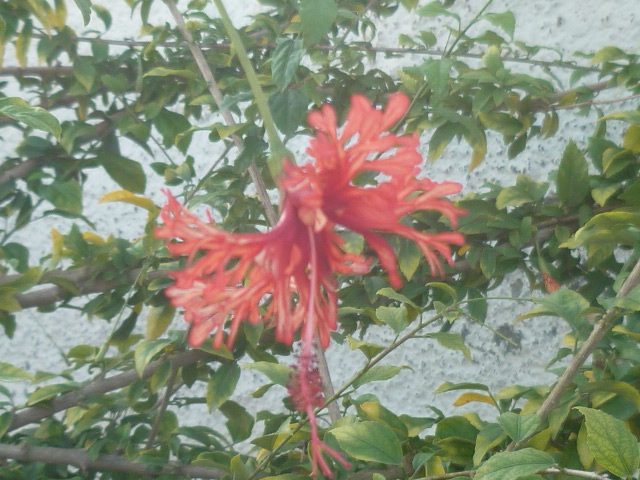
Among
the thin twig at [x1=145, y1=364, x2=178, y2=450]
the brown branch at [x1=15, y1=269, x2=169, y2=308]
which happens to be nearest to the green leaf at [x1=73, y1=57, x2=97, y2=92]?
the brown branch at [x1=15, y1=269, x2=169, y2=308]

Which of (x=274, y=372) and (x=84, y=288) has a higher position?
(x=84, y=288)

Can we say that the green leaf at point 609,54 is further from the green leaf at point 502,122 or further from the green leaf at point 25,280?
the green leaf at point 25,280

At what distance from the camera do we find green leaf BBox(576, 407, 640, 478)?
1.16 ft

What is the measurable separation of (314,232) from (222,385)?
412 millimetres

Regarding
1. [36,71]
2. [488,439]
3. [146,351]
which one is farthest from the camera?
[36,71]

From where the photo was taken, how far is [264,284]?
24cm

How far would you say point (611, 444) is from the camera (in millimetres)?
357

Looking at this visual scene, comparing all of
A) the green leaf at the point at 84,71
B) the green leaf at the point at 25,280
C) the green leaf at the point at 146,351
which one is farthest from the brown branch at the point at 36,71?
the green leaf at the point at 146,351

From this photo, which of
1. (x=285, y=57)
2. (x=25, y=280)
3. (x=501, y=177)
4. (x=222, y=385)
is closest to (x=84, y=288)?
(x=25, y=280)

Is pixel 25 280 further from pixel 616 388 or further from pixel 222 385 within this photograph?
pixel 616 388

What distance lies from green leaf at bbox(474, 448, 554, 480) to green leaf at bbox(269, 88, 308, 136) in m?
0.21

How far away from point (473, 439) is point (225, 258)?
339 millimetres

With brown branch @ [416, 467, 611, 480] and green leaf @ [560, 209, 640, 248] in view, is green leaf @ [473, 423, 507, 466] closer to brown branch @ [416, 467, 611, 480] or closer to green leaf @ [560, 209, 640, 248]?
brown branch @ [416, 467, 611, 480]

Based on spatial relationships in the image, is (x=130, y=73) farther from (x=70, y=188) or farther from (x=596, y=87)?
→ (x=596, y=87)
